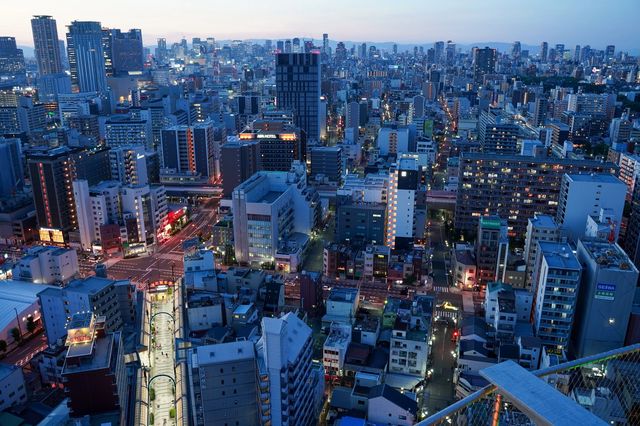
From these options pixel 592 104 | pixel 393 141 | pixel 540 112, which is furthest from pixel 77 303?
pixel 592 104

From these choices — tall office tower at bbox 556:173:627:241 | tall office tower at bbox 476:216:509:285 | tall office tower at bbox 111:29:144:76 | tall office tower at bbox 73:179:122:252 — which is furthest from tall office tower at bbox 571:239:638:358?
tall office tower at bbox 111:29:144:76

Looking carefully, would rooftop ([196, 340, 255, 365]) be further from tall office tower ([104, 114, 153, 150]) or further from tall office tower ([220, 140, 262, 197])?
tall office tower ([104, 114, 153, 150])

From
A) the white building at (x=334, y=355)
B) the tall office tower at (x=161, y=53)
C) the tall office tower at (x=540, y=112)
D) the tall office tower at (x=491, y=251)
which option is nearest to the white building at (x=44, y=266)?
the white building at (x=334, y=355)

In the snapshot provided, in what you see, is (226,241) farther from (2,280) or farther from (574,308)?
(574,308)

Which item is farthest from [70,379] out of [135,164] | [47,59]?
[47,59]

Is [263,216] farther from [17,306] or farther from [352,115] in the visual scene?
[352,115]

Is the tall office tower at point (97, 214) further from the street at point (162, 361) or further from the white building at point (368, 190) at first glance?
the white building at point (368, 190)
